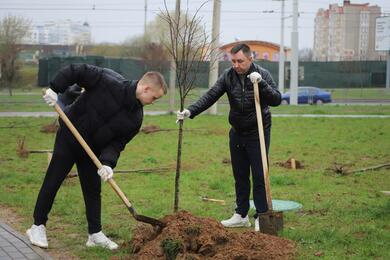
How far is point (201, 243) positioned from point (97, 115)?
1550 millimetres

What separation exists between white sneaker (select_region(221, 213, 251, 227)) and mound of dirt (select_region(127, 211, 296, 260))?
1.10m

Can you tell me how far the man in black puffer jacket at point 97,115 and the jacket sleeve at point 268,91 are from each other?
1151 mm

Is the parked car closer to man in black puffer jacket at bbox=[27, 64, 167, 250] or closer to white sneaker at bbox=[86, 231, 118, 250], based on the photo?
white sneaker at bbox=[86, 231, 118, 250]

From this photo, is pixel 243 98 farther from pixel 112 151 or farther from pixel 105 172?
pixel 105 172

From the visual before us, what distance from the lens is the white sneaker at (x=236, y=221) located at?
6.66 meters

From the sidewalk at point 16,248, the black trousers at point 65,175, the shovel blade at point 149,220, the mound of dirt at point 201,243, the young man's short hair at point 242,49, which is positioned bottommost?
the sidewalk at point 16,248

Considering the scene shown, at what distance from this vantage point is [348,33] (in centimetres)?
8300

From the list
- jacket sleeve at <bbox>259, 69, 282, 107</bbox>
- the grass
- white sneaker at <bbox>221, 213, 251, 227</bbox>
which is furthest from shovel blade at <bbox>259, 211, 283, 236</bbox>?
jacket sleeve at <bbox>259, 69, 282, 107</bbox>

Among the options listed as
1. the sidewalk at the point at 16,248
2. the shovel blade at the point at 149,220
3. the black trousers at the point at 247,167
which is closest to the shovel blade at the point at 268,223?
the black trousers at the point at 247,167

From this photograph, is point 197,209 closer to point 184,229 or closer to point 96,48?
point 184,229

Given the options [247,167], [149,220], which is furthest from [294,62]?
[149,220]

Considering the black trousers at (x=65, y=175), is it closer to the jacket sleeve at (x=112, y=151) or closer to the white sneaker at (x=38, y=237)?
the white sneaker at (x=38, y=237)

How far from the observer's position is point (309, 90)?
121ft

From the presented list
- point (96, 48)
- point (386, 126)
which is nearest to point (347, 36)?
point (96, 48)
